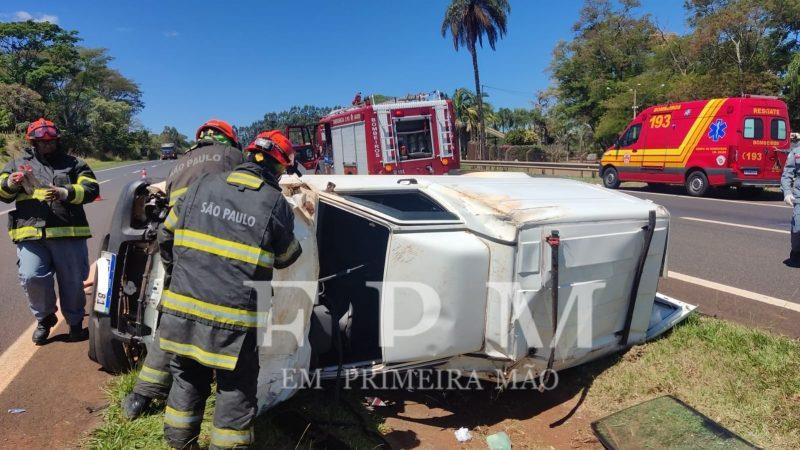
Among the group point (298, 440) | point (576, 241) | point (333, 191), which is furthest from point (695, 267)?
point (298, 440)

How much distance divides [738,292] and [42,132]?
592cm

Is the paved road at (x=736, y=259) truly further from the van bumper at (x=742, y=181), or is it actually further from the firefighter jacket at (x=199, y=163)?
the firefighter jacket at (x=199, y=163)

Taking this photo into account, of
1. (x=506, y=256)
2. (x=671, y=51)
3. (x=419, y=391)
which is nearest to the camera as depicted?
(x=506, y=256)

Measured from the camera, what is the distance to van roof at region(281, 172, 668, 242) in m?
2.71

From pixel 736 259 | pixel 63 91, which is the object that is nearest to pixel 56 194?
pixel 736 259

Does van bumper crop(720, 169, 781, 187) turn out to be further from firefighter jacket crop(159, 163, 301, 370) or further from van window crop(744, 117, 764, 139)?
firefighter jacket crop(159, 163, 301, 370)

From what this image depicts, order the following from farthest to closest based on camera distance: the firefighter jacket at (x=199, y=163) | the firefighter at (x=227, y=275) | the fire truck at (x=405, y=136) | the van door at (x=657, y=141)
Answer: the van door at (x=657, y=141) < the fire truck at (x=405, y=136) < the firefighter jacket at (x=199, y=163) < the firefighter at (x=227, y=275)

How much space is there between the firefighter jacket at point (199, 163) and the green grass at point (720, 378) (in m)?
2.68

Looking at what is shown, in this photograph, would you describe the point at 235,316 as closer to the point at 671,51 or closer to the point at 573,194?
the point at 573,194

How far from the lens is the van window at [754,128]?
11555mm

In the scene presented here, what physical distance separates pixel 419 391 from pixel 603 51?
3502 cm

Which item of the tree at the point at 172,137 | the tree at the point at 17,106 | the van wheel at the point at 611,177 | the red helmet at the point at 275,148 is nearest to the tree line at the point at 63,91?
the tree at the point at 17,106

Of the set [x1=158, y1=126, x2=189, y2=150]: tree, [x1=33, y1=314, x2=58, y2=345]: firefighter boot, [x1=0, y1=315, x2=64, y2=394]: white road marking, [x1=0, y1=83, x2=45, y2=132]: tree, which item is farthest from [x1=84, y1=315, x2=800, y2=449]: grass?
[x1=158, y1=126, x2=189, y2=150]: tree

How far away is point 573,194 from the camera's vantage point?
3.40 meters
